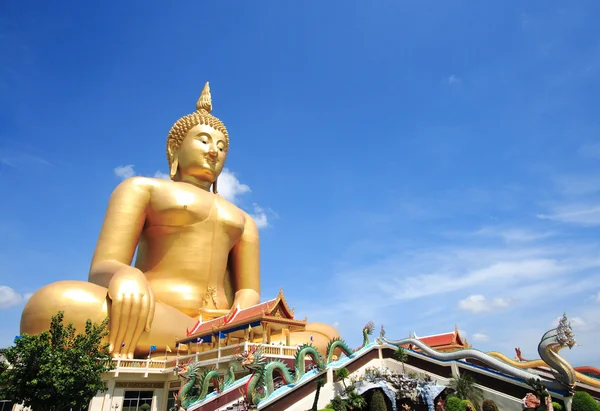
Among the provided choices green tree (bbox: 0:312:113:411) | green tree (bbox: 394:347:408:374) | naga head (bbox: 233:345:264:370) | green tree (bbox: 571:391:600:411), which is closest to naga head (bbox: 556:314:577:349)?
green tree (bbox: 571:391:600:411)

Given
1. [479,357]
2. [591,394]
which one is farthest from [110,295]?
[591,394]

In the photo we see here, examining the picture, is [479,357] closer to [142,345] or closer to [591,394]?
[591,394]

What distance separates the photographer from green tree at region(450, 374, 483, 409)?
11875 millimetres

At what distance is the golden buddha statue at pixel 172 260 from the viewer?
15938mm

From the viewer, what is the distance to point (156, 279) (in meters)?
20.2

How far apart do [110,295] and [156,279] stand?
4.08 meters

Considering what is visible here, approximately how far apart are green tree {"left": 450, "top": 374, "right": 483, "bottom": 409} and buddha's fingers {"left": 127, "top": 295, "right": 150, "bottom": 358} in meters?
10.6

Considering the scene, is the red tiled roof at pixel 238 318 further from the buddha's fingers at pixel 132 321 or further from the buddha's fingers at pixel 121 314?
the buddha's fingers at pixel 121 314

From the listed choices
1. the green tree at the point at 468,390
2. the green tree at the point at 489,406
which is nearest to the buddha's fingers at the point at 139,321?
the green tree at the point at 468,390

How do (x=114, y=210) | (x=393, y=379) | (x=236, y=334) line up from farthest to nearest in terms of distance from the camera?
(x=114, y=210), (x=236, y=334), (x=393, y=379)

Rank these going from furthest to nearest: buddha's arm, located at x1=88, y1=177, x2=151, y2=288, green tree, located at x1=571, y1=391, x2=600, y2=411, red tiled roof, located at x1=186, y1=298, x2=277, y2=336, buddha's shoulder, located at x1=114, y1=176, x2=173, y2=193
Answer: buddha's shoulder, located at x1=114, y1=176, x2=173, y2=193 < buddha's arm, located at x1=88, y1=177, x2=151, y2=288 < red tiled roof, located at x1=186, y1=298, x2=277, y2=336 < green tree, located at x1=571, y1=391, x2=600, y2=411

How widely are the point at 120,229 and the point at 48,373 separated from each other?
8731 millimetres

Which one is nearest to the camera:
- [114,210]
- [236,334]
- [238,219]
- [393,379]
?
[393,379]

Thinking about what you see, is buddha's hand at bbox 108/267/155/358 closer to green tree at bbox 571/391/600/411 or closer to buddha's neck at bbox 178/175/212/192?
buddha's neck at bbox 178/175/212/192
